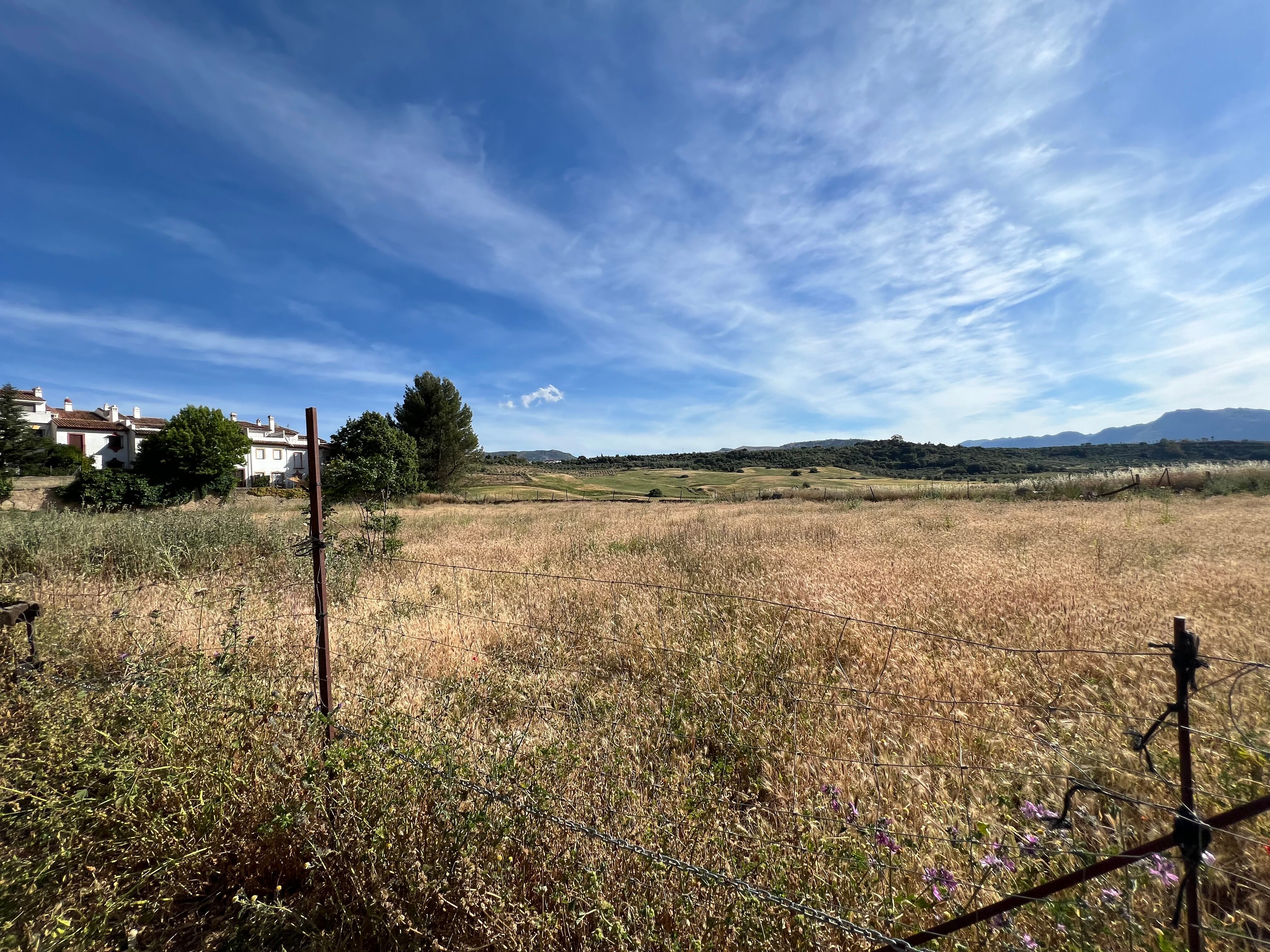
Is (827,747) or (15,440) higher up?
(15,440)

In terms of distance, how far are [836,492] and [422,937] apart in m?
30.9

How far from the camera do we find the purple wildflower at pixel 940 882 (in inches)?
71.6

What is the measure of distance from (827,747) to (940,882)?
4.23 ft

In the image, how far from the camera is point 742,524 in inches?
556

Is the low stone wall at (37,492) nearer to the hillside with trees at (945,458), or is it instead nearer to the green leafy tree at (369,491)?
the green leafy tree at (369,491)

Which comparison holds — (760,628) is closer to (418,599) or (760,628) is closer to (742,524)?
(418,599)

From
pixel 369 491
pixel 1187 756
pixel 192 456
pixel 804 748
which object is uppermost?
pixel 192 456

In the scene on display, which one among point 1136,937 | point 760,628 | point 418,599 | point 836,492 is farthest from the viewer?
point 836,492

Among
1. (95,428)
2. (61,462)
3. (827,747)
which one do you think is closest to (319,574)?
Result: (827,747)

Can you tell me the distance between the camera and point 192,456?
41.8 metres

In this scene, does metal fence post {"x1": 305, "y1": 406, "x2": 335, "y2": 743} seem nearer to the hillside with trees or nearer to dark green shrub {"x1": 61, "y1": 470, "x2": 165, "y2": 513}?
dark green shrub {"x1": 61, "y1": 470, "x2": 165, "y2": 513}

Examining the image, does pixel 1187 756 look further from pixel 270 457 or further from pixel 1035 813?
pixel 270 457

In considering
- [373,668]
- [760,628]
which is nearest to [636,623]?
[760,628]

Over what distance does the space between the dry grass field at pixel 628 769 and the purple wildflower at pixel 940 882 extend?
0.05 feet
